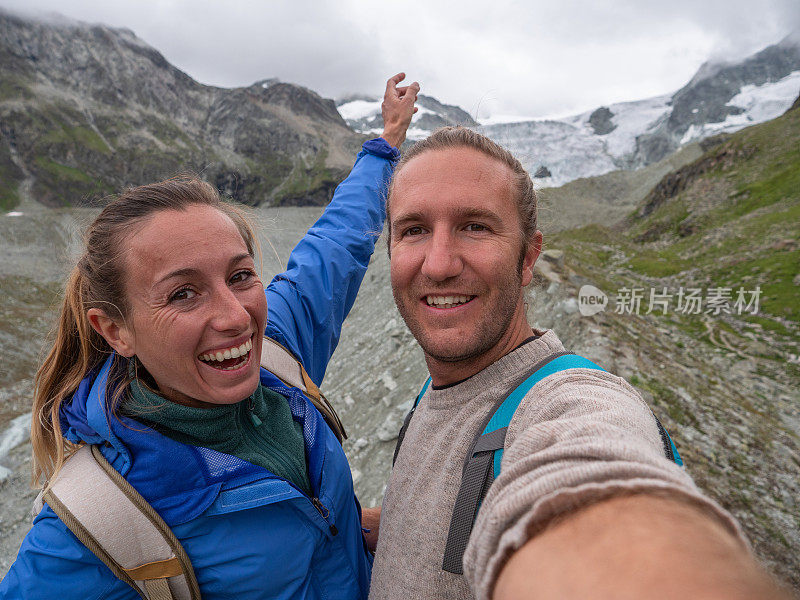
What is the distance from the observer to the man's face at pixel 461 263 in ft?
8.11

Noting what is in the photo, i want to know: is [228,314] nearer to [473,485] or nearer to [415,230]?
[415,230]

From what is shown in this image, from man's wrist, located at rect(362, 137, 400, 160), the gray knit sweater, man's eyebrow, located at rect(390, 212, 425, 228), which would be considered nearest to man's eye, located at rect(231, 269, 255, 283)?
man's eyebrow, located at rect(390, 212, 425, 228)

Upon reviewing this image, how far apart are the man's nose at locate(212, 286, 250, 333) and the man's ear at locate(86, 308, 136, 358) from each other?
20.8 inches

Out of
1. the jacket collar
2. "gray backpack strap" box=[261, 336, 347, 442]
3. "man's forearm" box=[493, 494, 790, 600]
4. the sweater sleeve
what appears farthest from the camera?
"gray backpack strap" box=[261, 336, 347, 442]

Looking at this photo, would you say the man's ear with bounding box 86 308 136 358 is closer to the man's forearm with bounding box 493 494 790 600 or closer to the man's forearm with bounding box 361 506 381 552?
the man's forearm with bounding box 361 506 381 552

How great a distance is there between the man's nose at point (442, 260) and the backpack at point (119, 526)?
75.5 inches

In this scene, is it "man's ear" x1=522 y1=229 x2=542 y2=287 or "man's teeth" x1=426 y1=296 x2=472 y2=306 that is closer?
"man's teeth" x1=426 y1=296 x2=472 y2=306

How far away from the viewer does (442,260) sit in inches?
96.6

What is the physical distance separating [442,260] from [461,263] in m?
0.13

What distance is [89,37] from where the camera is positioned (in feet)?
607

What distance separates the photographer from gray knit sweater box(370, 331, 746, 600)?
114 cm

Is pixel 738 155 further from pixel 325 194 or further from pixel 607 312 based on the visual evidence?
pixel 325 194

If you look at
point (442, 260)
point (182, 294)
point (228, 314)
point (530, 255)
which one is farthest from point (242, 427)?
point (530, 255)

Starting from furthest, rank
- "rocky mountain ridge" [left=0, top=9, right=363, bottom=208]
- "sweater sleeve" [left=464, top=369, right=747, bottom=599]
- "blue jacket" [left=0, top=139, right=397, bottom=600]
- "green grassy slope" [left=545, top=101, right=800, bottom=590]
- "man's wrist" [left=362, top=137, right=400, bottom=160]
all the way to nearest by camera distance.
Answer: "rocky mountain ridge" [left=0, top=9, right=363, bottom=208], "green grassy slope" [left=545, top=101, right=800, bottom=590], "man's wrist" [left=362, top=137, right=400, bottom=160], "blue jacket" [left=0, top=139, right=397, bottom=600], "sweater sleeve" [left=464, top=369, right=747, bottom=599]
